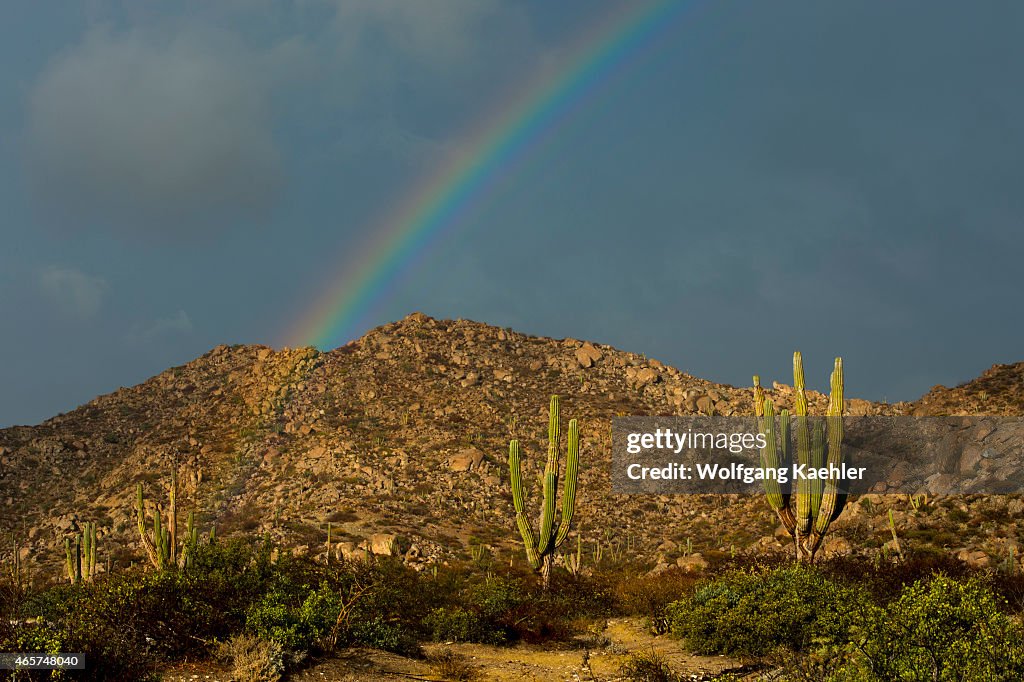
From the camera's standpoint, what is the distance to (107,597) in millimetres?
9969

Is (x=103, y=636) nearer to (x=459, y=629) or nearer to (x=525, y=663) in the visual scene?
(x=525, y=663)

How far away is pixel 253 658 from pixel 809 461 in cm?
1478

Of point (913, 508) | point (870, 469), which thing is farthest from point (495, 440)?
point (913, 508)

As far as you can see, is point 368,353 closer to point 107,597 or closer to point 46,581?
point 46,581

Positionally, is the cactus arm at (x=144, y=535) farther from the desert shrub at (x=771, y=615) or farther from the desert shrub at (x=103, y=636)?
the desert shrub at (x=771, y=615)

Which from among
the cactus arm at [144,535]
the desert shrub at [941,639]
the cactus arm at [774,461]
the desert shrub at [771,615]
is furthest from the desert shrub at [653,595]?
the cactus arm at [144,535]

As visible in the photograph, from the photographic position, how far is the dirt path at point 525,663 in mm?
10104

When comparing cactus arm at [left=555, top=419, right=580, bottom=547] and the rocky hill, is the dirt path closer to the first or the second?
cactus arm at [left=555, top=419, right=580, bottom=547]

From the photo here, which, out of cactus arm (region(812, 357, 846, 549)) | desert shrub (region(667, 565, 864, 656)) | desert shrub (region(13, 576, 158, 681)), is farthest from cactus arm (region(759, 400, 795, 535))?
desert shrub (region(13, 576, 158, 681))

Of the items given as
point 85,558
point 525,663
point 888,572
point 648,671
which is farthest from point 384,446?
point 648,671

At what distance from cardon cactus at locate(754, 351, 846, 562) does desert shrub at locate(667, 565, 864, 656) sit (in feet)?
17.4

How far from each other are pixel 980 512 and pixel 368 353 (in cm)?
5322

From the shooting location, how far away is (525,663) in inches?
531

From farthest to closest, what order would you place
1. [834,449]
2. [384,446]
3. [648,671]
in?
[384,446] < [834,449] < [648,671]
